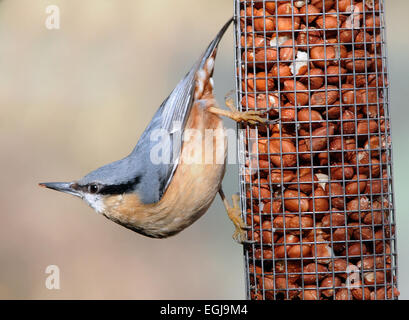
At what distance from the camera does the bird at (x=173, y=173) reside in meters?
2.65

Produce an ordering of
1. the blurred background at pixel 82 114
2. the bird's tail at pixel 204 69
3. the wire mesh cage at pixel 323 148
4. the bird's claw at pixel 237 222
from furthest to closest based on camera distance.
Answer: the blurred background at pixel 82 114, the bird's tail at pixel 204 69, the bird's claw at pixel 237 222, the wire mesh cage at pixel 323 148

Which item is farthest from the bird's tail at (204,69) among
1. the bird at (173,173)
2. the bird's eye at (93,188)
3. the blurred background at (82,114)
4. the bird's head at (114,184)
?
the blurred background at (82,114)

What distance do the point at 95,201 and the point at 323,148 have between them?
95 centimetres

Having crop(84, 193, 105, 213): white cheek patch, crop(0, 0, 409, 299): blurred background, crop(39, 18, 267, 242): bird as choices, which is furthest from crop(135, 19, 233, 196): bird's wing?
crop(0, 0, 409, 299): blurred background

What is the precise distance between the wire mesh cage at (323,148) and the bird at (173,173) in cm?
Answer: 15

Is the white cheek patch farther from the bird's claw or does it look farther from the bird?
the bird's claw

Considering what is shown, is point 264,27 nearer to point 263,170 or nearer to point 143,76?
point 263,170

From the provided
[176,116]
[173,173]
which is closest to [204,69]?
[176,116]

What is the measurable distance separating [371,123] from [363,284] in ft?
2.10

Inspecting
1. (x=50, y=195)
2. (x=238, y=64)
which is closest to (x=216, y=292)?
(x=50, y=195)

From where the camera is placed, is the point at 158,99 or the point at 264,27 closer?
the point at 264,27

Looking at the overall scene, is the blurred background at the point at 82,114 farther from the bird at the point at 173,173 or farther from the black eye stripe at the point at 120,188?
the black eye stripe at the point at 120,188

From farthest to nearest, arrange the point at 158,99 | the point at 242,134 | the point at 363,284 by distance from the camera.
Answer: the point at 158,99
the point at 242,134
the point at 363,284

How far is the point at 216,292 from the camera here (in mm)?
4453
